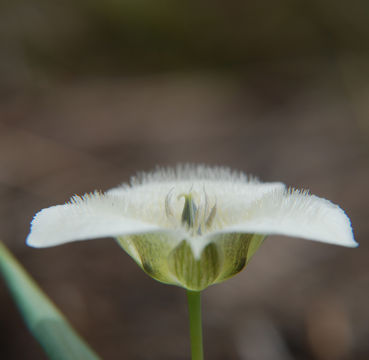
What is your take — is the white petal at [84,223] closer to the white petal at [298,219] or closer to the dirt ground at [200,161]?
the white petal at [298,219]

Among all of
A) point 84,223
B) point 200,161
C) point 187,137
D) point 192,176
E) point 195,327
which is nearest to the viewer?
point 84,223

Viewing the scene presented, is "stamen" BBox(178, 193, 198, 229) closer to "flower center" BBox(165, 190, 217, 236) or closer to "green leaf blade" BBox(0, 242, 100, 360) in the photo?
"flower center" BBox(165, 190, 217, 236)

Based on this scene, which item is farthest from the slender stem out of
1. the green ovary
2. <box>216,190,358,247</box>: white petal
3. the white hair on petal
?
the white hair on petal

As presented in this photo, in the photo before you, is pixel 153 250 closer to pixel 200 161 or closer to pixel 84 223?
pixel 84 223

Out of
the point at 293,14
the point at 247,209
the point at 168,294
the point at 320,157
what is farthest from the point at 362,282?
the point at 293,14

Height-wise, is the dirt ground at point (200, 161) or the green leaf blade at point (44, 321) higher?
the dirt ground at point (200, 161)

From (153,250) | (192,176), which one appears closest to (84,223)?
(153,250)

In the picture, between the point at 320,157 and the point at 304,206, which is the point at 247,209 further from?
the point at 320,157

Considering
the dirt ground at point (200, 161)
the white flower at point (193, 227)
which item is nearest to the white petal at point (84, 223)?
the white flower at point (193, 227)

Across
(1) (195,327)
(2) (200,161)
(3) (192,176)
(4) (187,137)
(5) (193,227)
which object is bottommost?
(1) (195,327)
